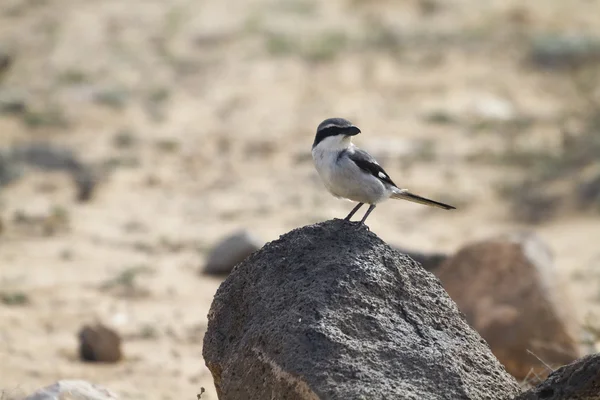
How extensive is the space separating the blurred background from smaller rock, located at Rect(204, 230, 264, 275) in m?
0.10

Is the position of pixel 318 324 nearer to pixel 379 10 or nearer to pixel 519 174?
pixel 519 174

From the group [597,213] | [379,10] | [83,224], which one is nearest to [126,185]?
[83,224]

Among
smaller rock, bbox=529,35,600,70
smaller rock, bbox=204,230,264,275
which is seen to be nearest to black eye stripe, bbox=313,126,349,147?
smaller rock, bbox=204,230,264,275

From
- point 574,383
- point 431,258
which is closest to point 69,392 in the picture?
point 574,383

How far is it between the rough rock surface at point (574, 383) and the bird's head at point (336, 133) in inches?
72.8

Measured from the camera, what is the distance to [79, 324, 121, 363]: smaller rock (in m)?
8.52

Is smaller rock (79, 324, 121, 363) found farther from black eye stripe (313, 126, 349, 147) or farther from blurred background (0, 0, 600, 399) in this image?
black eye stripe (313, 126, 349, 147)

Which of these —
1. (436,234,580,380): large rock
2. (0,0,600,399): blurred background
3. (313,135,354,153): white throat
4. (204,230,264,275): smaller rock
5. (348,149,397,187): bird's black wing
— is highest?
(0,0,600,399): blurred background

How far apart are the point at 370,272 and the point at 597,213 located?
938 cm

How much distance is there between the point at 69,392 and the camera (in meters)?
5.80

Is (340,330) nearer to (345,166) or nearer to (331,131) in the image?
(345,166)

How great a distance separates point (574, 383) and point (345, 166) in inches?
72.3

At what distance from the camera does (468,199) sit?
47.2 feet

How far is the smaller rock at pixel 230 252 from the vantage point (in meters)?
11.1
